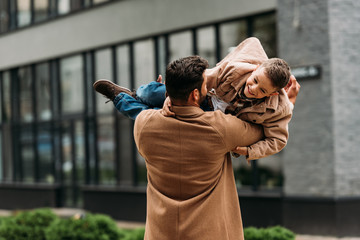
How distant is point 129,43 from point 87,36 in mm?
1608

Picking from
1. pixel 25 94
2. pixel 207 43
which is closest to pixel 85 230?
pixel 207 43

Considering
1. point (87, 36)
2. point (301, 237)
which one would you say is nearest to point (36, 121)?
point (87, 36)

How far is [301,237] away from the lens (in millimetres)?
10477

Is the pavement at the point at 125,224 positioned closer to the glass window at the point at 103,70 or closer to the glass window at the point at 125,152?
the glass window at the point at 125,152

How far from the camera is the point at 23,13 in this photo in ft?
62.3

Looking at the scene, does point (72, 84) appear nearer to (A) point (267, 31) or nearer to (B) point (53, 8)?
(B) point (53, 8)

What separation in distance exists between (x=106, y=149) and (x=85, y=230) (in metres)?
7.68

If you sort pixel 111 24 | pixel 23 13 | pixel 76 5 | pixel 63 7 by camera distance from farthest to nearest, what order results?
pixel 23 13 < pixel 63 7 < pixel 76 5 < pixel 111 24

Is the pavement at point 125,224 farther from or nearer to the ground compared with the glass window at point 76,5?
nearer to the ground

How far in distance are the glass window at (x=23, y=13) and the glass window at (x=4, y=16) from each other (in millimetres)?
759

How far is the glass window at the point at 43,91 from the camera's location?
18062 millimetres

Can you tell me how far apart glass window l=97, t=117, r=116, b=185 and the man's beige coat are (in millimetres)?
12544

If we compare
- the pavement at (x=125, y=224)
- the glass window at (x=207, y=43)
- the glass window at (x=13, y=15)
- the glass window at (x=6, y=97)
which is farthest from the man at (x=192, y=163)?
the glass window at (x=6, y=97)

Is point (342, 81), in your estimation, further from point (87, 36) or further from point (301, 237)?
point (87, 36)
